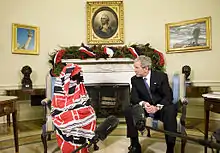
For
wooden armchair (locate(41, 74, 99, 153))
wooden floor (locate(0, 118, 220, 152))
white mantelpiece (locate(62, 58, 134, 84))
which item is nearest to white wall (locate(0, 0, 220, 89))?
white mantelpiece (locate(62, 58, 134, 84))

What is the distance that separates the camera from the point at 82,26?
5.16m

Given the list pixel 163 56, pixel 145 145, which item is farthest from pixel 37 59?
pixel 145 145

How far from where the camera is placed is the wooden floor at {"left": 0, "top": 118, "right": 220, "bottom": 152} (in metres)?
3.29

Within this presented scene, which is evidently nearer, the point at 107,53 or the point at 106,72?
the point at 107,53

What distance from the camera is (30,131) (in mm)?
3861

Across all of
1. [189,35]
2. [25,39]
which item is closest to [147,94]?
[189,35]

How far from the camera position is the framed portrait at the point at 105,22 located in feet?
16.7

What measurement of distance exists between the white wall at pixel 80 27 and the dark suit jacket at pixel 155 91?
2.19 metres

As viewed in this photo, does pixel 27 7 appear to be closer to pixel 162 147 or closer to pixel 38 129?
pixel 38 129

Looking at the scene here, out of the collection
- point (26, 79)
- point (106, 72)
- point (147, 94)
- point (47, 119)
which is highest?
point (106, 72)

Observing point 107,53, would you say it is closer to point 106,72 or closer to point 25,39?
point 106,72

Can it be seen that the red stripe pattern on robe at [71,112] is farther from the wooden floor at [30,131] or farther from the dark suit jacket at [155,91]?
the wooden floor at [30,131]

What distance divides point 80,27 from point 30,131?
2.42 meters

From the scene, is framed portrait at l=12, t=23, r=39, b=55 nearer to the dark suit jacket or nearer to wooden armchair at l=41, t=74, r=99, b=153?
wooden armchair at l=41, t=74, r=99, b=153
